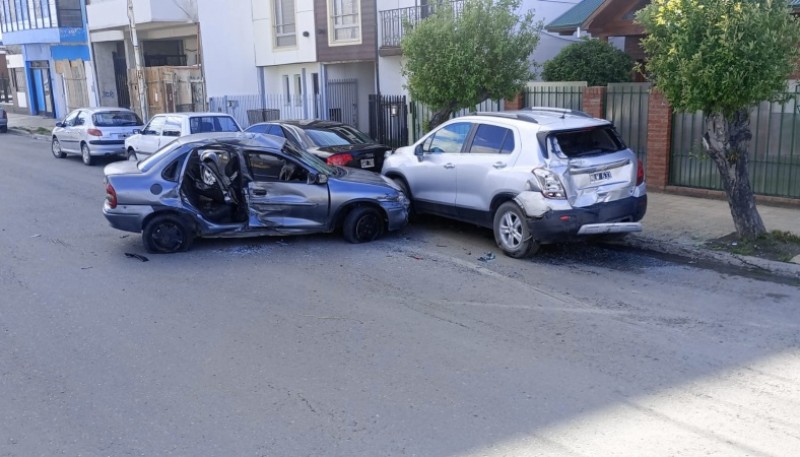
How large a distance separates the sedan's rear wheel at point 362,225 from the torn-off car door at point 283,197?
13.8 inches

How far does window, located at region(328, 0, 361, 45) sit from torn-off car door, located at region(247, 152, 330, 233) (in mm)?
12794

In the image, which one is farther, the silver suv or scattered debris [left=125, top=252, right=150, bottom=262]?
scattered debris [left=125, top=252, right=150, bottom=262]

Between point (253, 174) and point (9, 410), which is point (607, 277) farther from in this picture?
point (9, 410)

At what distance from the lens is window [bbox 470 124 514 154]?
947cm

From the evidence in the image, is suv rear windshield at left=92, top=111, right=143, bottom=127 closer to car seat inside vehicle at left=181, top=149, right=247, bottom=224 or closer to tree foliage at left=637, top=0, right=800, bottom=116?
car seat inside vehicle at left=181, top=149, right=247, bottom=224

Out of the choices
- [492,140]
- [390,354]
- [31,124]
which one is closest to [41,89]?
[31,124]

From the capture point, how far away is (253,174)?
32.4 ft

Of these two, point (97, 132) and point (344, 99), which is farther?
point (344, 99)

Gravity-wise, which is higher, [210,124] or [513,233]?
[210,124]

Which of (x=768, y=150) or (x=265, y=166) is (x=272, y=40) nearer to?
(x=265, y=166)

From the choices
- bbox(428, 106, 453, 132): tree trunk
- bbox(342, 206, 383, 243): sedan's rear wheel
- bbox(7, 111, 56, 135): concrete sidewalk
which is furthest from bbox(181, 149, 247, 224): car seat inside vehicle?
bbox(7, 111, 56, 135): concrete sidewalk

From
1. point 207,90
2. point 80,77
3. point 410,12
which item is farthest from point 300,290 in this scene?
point 80,77

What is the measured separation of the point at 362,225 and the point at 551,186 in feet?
9.17

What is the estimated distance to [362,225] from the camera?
10.3 meters
